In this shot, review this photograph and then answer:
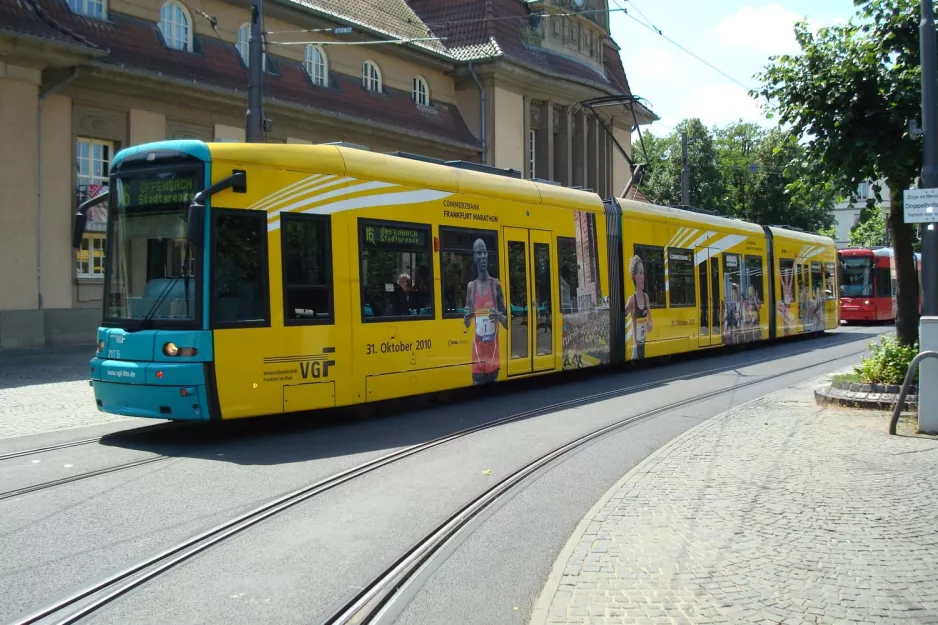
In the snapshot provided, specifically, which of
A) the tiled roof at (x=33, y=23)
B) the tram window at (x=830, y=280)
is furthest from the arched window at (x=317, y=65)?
the tram window at (x=830, y=280)

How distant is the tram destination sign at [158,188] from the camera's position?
9141mm

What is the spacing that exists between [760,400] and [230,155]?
8121 mm

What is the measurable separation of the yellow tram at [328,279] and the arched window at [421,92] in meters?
17.5

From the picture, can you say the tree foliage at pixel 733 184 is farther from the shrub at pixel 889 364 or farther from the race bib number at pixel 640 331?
the shrub at pixel 889 364

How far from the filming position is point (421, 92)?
32.4 metres

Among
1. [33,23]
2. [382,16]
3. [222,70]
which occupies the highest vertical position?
[382,16]

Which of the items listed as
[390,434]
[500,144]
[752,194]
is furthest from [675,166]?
[390,434]

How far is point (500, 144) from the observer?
33.7 m

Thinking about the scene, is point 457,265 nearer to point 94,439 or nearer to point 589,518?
point 94,439

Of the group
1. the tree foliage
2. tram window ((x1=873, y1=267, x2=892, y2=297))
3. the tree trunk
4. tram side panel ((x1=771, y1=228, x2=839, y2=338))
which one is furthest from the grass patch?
the tree foliage

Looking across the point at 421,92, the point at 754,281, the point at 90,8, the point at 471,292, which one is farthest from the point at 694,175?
the point at 471,292

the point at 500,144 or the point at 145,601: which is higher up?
the point at 500,144

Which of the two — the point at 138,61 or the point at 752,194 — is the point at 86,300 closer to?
the point at 138,61

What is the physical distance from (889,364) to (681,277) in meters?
7.61
